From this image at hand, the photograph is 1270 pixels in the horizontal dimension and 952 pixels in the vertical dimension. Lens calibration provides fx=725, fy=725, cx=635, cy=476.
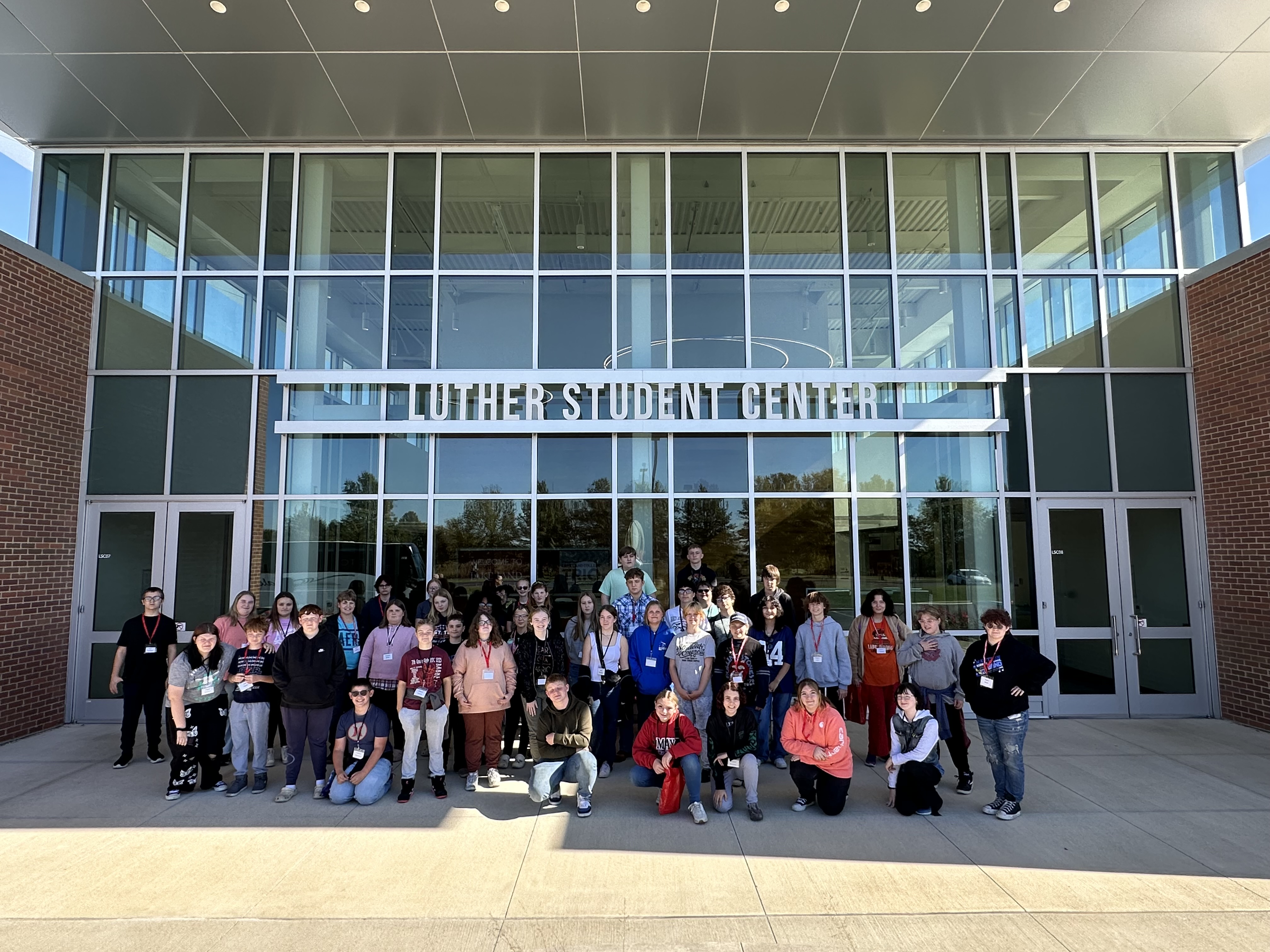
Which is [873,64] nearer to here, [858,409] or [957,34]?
[957,34]

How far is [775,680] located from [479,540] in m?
4.39

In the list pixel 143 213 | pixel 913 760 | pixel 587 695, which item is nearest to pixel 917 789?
pixel 913 760

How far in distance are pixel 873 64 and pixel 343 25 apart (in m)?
6.17

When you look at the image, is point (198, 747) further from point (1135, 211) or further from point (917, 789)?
point (1135, 211)

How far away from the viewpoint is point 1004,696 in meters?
5.97

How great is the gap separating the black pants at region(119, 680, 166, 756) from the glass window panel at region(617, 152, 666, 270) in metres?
7.70

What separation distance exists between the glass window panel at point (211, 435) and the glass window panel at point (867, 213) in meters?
8.79

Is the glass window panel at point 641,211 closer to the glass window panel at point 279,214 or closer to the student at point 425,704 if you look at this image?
the glass window panel at point 279,214

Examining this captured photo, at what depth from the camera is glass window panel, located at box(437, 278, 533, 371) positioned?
400 inches

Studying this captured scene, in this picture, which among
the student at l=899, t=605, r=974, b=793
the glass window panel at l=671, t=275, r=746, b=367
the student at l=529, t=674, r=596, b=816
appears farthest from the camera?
the glass window panel at l=671, t=275, r=746, b=367

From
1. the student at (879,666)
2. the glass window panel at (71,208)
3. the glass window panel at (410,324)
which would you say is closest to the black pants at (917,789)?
the student at (879,666)

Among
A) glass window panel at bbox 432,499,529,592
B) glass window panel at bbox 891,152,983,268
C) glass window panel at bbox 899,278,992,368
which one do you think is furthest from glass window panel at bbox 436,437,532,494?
glass window panel at bbox 891,152,983,268

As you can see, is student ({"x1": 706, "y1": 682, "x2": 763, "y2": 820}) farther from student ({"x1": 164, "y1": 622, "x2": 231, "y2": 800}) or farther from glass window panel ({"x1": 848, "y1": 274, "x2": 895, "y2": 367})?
glass window panel ({"x1": 848, "y1": 274, "x2": 895, "y2": 367})

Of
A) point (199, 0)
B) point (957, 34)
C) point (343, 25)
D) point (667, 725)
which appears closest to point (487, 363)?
point (343, 25)
